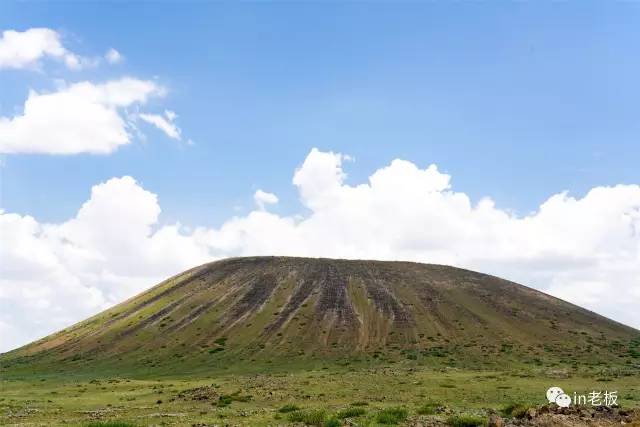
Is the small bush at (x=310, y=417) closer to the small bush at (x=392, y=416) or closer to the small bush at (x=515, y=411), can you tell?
the small bush at (x=392, y=416)

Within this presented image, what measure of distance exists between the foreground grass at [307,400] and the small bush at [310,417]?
0.18 ft

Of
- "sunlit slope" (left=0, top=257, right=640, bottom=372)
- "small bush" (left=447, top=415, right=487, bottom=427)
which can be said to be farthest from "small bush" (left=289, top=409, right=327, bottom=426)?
"sunlit slope" (left=0, top=257, right=640, bottom=372)

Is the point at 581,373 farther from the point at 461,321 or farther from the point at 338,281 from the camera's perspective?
the point at 338,281

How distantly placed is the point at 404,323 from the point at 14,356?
74534 mm

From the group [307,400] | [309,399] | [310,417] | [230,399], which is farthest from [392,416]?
[230,399]

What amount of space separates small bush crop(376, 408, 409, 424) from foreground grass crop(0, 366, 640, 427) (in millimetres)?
51

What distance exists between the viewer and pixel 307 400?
130 ft

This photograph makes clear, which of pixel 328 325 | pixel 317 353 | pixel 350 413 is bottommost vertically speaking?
pixel 350 413

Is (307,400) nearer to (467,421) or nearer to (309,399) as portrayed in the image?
(309,399)

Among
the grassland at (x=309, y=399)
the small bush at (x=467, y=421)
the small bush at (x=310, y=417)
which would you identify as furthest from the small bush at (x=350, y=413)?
the small bush at (x=467, y=421)

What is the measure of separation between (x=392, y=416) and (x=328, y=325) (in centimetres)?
6900

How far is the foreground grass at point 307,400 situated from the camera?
97.2 ft

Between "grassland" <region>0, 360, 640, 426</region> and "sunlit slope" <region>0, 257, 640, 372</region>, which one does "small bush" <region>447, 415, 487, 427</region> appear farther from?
"sunlit slope" <region>0, 257, 640, 372</region>

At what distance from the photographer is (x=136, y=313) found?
369 feet
